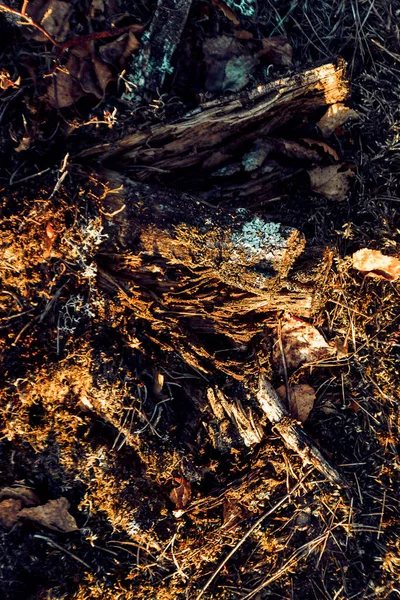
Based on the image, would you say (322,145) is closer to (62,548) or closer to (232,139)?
(232,139)

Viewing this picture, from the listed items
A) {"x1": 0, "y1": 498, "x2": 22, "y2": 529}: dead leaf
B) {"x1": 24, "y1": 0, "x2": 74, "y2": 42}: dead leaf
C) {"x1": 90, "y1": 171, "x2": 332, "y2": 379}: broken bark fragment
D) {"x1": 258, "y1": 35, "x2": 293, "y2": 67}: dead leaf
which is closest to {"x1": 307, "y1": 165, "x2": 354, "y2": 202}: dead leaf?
{"x1": 90, "y1": 171, "x2": 332, "y2": 379}: broken bark fragment

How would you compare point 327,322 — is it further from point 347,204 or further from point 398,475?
point 398,475

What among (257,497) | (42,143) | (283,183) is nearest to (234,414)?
(257,497)

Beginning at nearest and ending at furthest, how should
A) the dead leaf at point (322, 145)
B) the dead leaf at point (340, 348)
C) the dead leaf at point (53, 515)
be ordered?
the dead leaf at point (53, 515) < the dead leaf at point (322, 145) < the dead leaf at point (340, 348)

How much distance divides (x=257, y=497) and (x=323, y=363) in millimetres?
849

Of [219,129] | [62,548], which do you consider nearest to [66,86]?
[219,129]

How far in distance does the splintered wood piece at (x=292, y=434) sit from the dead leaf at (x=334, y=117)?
4.78 feet

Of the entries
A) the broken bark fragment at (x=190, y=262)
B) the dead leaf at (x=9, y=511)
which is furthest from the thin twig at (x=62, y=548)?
the broken bark fragment at (x=190, y=262)

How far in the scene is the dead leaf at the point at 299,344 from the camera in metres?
2.68

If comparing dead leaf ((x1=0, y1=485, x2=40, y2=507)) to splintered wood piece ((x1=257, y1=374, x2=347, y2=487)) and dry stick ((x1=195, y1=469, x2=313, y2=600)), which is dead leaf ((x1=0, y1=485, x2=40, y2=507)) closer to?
dry stick ((x1=195, y1=469, x2=313, y2=600))

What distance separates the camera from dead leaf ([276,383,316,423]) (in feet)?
→ 8.71

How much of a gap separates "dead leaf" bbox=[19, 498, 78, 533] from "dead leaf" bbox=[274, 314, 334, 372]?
1379mm

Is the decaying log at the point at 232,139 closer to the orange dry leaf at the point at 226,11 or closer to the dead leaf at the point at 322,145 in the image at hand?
the dead leaf at the point at 322,145

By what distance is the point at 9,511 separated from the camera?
2.34 metres
